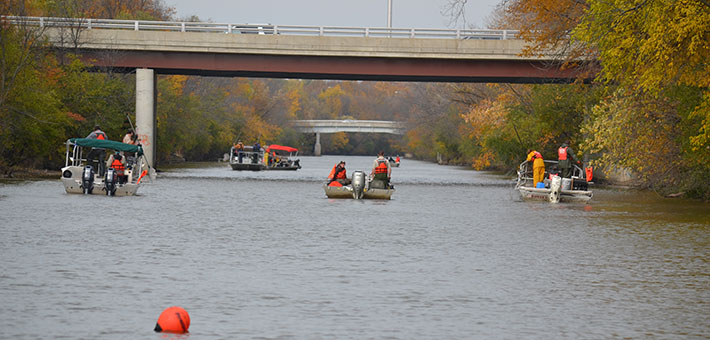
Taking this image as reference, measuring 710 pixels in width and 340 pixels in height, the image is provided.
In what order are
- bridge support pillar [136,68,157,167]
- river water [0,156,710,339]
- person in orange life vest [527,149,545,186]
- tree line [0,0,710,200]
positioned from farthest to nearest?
bridge support pillar [136,68,157,167] < person in orange life vest [527,149,545,186] < tree line [0,0,710,200] < river water [0,156,710,339]

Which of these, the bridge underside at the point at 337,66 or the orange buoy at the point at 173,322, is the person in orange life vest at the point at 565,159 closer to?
the bridge underside at the point at 337,66

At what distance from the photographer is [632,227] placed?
26281 millimetres

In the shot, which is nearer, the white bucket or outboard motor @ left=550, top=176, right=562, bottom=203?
outboard motor @ left=550, top=176, right=562, bottom=203

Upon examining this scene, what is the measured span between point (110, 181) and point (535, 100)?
3010 centimetres

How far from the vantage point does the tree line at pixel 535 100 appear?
98.1ft

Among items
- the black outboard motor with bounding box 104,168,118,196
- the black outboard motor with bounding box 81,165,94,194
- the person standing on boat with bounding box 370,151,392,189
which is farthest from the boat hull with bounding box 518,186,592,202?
the black outboard motor with bounding box 81,165,94,194

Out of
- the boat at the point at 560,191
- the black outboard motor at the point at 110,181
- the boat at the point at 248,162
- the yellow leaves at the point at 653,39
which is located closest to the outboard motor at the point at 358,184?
the boat at the point at 560,191

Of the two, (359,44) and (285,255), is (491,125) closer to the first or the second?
(359,44)

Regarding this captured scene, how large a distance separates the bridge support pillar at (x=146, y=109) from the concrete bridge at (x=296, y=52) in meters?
0.06

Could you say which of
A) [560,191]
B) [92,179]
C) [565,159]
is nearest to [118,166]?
[92,179]

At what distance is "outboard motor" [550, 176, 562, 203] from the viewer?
1458 inches

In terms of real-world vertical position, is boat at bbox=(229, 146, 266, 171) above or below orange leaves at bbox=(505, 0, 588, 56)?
below

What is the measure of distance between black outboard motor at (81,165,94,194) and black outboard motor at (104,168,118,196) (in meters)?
0.48

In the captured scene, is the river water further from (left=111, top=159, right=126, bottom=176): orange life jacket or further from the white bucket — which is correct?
the white bucket
